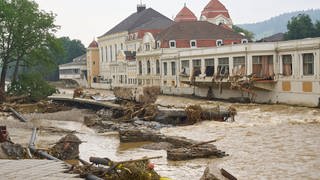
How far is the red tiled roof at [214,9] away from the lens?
9475 centimetres

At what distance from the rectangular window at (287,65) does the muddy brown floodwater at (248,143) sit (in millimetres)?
3747

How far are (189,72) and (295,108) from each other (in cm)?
2382

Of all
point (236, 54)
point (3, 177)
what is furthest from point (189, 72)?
point (3, 177)

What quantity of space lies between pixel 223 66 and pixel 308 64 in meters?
12.9

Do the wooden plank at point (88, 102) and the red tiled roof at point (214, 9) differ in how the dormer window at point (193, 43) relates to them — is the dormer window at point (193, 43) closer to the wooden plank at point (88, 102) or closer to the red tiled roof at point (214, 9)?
the red tiled roof at point (214, 9)

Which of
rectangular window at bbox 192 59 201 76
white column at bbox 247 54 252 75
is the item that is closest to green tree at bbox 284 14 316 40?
rectangular window at bbox 192 59 201 76

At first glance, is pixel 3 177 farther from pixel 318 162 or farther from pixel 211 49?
pixel 211 49

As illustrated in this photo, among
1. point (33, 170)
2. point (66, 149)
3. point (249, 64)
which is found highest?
point (249, 64)

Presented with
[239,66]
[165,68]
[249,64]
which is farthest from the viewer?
[165,68]

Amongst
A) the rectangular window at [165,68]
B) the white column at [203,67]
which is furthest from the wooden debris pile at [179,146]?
the rectangular window at [165,68]

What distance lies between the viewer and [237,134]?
106 feet

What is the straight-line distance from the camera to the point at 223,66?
56.9 meters

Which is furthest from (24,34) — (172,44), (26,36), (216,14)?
(216,14)

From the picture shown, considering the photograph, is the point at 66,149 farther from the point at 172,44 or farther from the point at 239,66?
the point at 172,44
